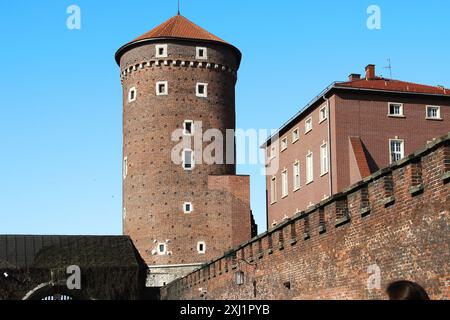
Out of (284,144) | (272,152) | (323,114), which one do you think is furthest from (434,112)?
(272,152)

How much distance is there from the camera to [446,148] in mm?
12062

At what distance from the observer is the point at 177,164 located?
50.8 meters

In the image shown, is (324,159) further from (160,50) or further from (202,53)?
(160,50)

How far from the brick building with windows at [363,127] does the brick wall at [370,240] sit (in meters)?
13.4

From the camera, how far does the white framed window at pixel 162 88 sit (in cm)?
5172

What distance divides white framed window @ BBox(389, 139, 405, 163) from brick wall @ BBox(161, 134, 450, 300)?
48.7 feet

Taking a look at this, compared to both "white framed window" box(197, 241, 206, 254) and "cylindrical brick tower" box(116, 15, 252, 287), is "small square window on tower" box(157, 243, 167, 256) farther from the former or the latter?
"white framed window" box(197, 241, 206, 254)

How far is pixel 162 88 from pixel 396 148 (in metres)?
19.2

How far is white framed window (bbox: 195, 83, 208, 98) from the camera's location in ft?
171

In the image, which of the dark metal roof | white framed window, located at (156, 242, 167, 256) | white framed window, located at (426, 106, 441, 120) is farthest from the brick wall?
white framed window, located at (156, 242, 167, 256)

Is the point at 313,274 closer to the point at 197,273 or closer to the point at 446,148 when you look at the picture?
the point at 446,148

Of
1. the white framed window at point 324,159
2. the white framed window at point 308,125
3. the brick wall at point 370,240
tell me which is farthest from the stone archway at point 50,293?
the brick wall at point 370,240

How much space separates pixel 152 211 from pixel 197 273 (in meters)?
16.5

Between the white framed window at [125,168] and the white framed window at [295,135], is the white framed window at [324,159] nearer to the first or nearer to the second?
the white framed window at [295,135]
